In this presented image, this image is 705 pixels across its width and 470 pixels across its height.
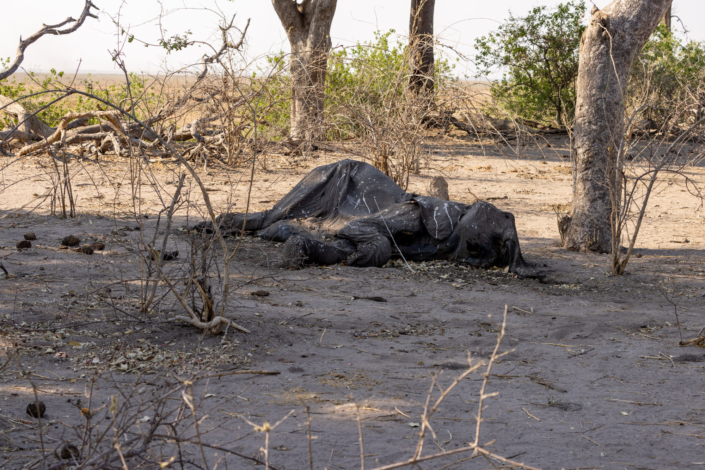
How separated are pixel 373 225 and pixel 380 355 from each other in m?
2.65

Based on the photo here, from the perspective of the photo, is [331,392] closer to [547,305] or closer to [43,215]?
[547,305]

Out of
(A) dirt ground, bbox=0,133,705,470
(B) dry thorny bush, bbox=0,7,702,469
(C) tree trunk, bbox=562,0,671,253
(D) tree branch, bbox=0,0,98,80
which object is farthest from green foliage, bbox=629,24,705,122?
(D) tree branch, bbox=0,0,98,80

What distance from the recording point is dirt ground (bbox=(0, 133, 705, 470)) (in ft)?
8.83

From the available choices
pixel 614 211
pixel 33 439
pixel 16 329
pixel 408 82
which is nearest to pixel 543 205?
pixel 408 82

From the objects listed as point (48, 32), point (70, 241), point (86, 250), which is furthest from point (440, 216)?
point (48, 32)

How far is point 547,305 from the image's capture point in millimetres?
4926

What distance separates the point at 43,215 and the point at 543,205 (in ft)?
21.1

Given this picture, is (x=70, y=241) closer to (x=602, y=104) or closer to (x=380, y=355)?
(x=380, y=355)

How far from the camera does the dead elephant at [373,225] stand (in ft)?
19.3

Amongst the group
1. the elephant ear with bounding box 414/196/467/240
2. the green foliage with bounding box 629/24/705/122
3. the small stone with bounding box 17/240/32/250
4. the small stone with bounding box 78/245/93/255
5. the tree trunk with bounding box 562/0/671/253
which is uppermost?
the green foliage with bounding box 629/24/705/122

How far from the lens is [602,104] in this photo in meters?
6.16

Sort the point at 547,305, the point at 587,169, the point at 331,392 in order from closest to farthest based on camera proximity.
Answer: the point at 331,392, the point at 547,305, the point at 587,169

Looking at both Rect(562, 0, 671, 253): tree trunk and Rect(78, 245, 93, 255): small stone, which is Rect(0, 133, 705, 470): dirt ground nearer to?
Rect(78, 245, 93, 255): small stone

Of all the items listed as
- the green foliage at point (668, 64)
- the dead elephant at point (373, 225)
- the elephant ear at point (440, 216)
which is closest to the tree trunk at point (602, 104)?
the dead elephant at point (373, 225)
